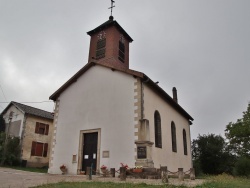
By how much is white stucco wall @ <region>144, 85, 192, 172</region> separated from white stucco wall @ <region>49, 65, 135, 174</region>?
4.71 ft

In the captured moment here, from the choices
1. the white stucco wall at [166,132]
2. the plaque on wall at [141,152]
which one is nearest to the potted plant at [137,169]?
the plaque on wall at [141,152]

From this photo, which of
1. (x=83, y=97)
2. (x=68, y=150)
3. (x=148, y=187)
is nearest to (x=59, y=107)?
(x=83, y=97)

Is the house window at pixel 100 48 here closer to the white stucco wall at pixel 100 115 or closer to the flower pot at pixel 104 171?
the white stucco wall at pixel 100 115

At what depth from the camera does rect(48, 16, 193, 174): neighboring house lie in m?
13.5

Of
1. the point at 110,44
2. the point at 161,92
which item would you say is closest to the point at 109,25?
the point at 110,44

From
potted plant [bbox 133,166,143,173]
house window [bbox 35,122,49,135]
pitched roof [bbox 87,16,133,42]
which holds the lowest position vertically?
potted plant [bbox 133,166,143,173]

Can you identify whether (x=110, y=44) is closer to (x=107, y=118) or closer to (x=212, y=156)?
(x=107, y=118)

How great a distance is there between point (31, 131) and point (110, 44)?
1532 centimetres

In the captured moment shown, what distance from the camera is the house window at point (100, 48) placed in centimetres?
1995

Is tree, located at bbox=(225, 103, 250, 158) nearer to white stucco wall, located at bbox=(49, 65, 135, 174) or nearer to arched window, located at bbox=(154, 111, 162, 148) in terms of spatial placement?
arched window, located at bbox=(154, 111, 162, 148)

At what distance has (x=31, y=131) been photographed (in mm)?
28406

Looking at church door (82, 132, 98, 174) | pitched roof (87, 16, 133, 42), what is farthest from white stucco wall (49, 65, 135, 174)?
pitched roof (87, 16, 133, 42)

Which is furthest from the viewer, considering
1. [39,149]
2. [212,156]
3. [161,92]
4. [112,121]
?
[39,149]

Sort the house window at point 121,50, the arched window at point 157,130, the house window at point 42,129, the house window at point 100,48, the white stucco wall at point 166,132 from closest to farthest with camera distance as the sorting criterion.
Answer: the white stucco wall at point 166,132
the arched window at point 157,130
the house window at point 100,48
the house window at point 121,50
the house window at point 42,129
